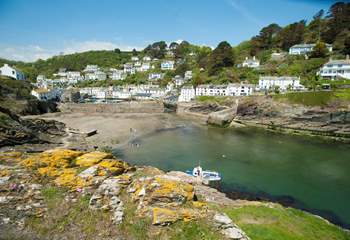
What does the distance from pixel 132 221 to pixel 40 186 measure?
4398 mm

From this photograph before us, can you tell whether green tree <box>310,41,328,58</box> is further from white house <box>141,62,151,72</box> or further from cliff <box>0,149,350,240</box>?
white house <box>141,62,151,72</box>

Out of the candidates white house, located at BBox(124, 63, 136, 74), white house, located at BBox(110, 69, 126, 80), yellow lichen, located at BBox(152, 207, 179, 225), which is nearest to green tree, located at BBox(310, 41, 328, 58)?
yellow lichen, located at BBox(152, 207, 179, 225)

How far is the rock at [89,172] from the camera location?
1064 centimetres

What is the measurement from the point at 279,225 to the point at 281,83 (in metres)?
64.1

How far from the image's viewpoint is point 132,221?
873 cm

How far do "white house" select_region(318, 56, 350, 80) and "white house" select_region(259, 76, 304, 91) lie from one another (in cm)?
818

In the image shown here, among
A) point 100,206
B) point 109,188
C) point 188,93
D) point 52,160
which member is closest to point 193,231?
point 100,206

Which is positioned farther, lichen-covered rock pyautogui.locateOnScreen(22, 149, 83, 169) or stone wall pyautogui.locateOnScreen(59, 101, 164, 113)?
stone wall pyautogui.locateOnScreen(59, 101, 164, 113)

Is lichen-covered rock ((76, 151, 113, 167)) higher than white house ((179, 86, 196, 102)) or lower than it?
lower

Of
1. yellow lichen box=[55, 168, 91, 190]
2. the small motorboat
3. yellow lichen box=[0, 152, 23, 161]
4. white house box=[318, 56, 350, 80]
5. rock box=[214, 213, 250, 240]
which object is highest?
white house box=[318, 56, 350, 80]

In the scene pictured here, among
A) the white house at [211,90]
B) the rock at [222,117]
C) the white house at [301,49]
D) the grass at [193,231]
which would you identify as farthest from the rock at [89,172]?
the white house at [301,49]

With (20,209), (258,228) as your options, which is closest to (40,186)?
(20,209)

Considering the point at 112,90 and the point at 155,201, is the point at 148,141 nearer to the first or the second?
the point at 155,201

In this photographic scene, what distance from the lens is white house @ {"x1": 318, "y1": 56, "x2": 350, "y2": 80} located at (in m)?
63.9
